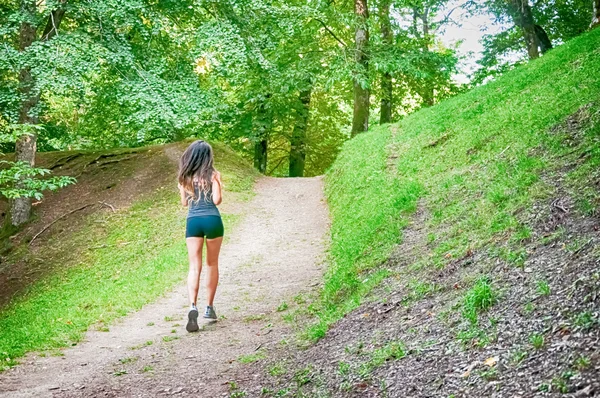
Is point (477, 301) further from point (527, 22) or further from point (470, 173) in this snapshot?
point (527, 22)

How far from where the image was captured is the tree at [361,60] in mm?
19312

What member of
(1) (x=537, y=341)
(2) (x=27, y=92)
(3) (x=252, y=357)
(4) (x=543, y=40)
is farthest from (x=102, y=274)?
(4) (x=543, y=40)

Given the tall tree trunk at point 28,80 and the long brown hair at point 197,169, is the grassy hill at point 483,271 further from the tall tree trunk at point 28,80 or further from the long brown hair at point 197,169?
the tall tree trunk at point 28,80

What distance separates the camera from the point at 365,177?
14094 millimetres

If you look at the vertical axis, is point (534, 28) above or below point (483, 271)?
above

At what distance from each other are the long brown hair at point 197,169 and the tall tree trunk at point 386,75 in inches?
590

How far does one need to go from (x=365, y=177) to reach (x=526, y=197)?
8.06 metres

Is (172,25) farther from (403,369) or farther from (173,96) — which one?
(403,369)

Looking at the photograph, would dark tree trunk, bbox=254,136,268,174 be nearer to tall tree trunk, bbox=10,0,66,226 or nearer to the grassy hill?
tall tree trunk, bbox=10,0,66,226

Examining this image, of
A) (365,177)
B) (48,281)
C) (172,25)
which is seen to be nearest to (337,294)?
(365,177)

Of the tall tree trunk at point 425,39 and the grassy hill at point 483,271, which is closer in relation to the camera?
the grassy hill at point 483,271

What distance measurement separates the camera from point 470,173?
8.88m

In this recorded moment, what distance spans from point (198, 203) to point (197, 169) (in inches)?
17.1

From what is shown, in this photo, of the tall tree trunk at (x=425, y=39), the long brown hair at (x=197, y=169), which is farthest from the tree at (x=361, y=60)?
the long brown hair at (x=197, y=169)
